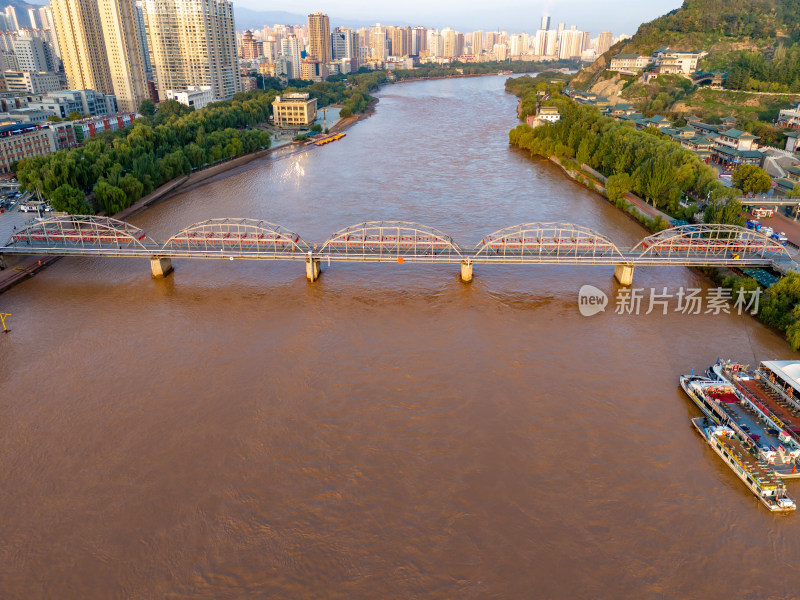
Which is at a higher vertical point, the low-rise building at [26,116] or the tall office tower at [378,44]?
the tall office tower at [378,44]

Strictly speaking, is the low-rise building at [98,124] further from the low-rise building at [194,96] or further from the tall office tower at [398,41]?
the tall office tower at [398,41]

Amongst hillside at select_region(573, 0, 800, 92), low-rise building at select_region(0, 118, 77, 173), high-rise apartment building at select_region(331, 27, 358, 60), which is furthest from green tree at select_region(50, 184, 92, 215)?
high-rise apartment building at select_region(331, 27, 358, 60)

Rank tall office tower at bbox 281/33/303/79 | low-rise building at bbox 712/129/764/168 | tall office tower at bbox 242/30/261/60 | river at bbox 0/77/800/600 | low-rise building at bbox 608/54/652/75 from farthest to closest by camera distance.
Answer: tall office tower at bbox 242/30/261/60 < tall office tower at bbox 281/33/303/79 < low-rise building at bbox 608/54/652/75 < low-rise building at bbox 712/129/764/168 < river at bbox 0/77/800/600

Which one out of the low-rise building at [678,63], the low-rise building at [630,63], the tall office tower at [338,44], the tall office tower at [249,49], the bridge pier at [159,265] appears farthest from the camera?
the tall office tower at [338,44]

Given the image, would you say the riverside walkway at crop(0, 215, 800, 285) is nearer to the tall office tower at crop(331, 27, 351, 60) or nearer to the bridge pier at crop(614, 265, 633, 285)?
the bridge pier at crop(614, 265, 633, 285)

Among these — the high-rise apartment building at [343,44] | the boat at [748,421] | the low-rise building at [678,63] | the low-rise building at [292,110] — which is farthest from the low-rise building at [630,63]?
the high-rise apartment building at [343,44]

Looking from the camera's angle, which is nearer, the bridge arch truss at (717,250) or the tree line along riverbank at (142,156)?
the bridge arch truss at (717,250)

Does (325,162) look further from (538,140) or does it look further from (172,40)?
(172,40)
